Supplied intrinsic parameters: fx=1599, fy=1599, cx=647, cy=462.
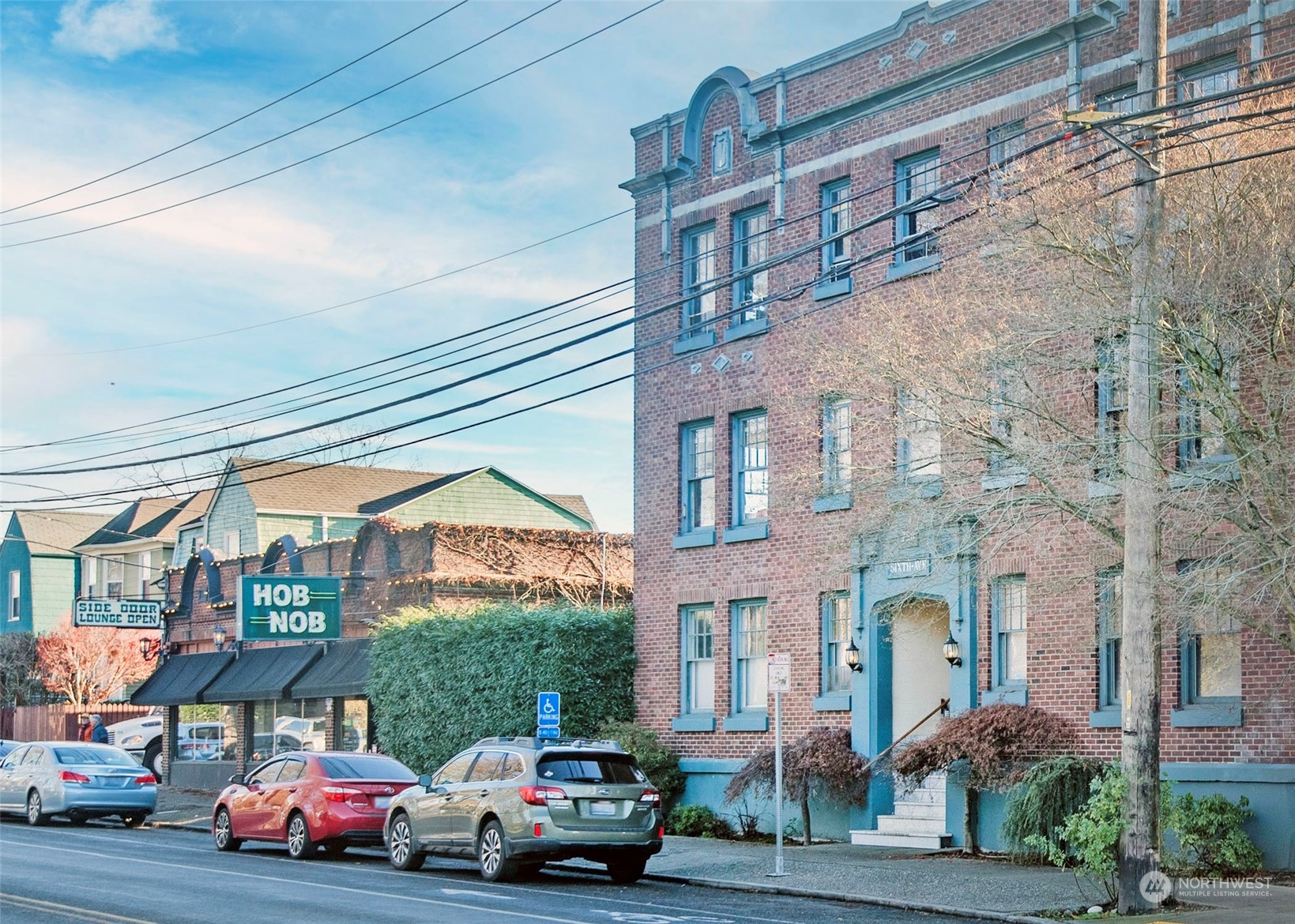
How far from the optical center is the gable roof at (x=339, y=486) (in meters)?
47.3

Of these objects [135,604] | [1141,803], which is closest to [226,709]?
[135,604]

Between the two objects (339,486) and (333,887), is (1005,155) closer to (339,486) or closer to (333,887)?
(333,887)

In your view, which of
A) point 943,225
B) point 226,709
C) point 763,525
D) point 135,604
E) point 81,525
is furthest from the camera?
point 81,525

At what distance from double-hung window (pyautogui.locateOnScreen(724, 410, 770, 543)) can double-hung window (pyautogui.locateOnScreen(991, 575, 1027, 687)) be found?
4.60 meters

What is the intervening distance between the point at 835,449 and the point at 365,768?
8.52m

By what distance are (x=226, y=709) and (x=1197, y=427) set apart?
2849 centimetres

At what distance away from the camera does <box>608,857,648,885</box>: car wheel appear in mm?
19703

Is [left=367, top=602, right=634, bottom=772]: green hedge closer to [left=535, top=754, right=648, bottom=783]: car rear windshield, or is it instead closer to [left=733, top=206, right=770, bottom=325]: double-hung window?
[left=733, top=206, right=770, bottom=325]: double-hung window

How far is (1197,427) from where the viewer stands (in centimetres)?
1783

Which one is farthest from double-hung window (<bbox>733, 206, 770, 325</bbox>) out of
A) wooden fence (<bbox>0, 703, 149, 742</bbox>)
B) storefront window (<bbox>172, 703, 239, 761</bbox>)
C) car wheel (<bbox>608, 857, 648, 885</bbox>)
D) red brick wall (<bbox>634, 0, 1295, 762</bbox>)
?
wooden fence (<bbox>0, 703, 149, 742</bbox>)

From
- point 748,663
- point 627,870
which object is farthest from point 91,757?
point 627,870

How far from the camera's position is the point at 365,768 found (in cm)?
2303

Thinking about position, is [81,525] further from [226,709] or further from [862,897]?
[862,897]

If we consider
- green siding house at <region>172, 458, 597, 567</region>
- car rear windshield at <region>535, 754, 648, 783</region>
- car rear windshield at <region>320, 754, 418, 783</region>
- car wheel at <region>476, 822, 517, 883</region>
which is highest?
green siding house at <region>172, 458, 597, 567</region>
